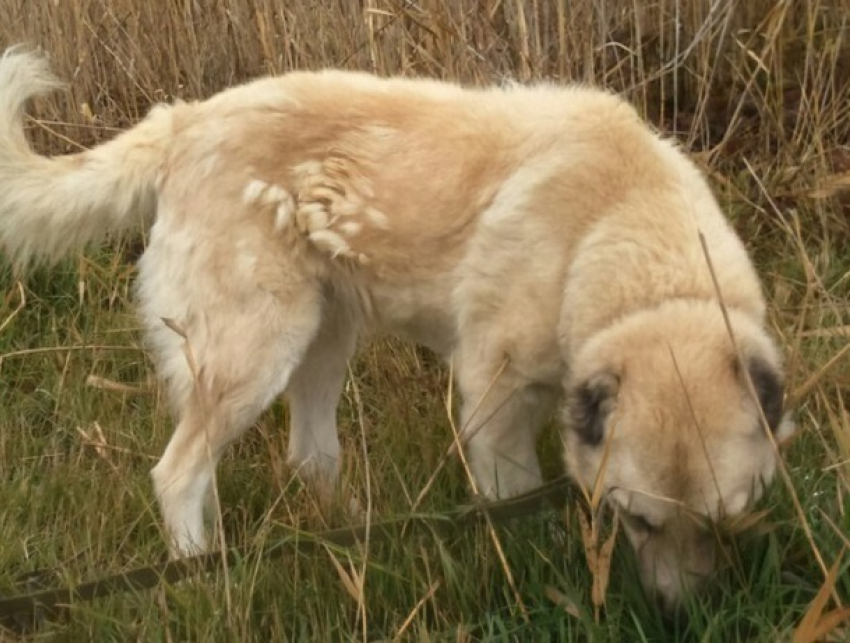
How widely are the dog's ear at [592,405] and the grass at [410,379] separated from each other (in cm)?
31

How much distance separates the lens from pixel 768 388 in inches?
108

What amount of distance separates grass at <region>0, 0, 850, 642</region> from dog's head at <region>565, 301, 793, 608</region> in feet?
0.32

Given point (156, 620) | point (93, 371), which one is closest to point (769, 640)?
point (156, 620)

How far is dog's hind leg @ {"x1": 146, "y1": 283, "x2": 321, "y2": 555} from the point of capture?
3.65m

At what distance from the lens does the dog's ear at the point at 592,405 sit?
9.20 feet

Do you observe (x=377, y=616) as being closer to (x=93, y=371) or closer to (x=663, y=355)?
(x=663, y=355)

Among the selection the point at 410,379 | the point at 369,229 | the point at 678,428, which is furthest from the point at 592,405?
the point at 410,379

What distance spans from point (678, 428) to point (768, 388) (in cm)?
26

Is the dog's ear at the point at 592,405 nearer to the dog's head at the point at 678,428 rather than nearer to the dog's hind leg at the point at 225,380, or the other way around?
the dog's head at the point at 678,428

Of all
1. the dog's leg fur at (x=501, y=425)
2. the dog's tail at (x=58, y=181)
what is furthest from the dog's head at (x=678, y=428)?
the dog's tail at (x=58, y=181)

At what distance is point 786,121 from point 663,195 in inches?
92.0

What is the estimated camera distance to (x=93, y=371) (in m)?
4.59

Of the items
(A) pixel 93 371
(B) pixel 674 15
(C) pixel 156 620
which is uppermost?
(B) pixel 674 15

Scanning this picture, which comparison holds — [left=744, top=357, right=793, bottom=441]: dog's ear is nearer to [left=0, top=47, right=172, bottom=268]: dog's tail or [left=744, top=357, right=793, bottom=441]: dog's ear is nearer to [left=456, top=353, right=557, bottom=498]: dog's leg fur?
[left=456, top=353, right=557, bottom=498]: dog's leg fur
